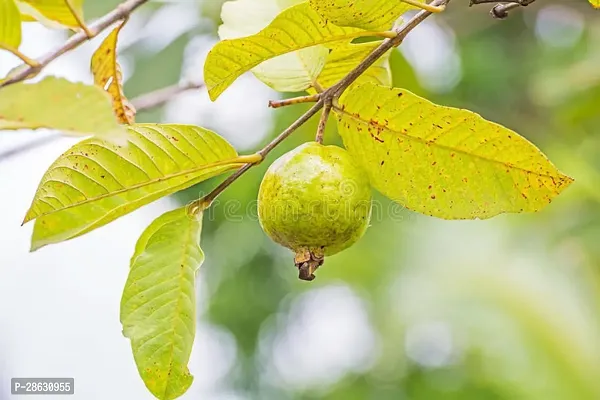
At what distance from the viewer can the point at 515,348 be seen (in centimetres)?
288

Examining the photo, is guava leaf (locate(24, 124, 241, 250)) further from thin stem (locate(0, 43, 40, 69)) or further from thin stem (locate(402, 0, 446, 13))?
thin stem (locate(402, 0, 446, 13))

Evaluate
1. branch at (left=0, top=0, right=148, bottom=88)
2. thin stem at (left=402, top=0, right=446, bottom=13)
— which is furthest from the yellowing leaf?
thin stem at (left=402, top=0, right=446, bottom=13)

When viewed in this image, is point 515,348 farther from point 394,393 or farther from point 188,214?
point 188,214

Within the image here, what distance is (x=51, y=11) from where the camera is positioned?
0.88 meters

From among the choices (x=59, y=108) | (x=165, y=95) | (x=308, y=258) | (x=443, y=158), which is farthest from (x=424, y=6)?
(x=165, y=95)

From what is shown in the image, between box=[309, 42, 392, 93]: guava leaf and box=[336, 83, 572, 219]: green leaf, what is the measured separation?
77 mm

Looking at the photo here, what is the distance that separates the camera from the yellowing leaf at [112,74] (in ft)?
3.67

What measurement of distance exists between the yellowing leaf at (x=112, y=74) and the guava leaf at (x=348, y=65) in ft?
0.90

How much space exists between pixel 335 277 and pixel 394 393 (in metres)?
0.72

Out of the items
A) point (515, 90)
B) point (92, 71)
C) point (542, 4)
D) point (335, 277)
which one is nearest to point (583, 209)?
point (542, 4)

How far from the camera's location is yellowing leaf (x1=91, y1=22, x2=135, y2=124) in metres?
1.12

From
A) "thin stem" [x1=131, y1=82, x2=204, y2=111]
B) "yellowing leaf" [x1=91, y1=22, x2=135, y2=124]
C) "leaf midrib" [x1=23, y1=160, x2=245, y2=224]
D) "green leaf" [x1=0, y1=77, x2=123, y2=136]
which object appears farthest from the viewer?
"thin stem" [x1=131, y1=82, x2=204, y2=111]

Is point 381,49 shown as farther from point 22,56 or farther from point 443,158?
point 22,56

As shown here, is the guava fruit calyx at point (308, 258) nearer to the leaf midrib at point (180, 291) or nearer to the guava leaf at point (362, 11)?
the leaf midrib at point (180, 291)
